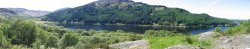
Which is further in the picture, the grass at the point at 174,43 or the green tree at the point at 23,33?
the green tree at the point at 23,33

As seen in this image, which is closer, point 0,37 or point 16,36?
point 0,37

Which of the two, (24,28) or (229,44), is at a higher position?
(229,44)

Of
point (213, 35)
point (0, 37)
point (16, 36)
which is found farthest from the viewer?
point (16, 36)

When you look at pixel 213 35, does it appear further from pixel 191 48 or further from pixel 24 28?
pixel 24 28

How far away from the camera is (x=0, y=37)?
286 feet

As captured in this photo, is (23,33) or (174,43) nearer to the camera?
(174,43)

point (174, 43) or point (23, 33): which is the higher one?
point (174, 43)

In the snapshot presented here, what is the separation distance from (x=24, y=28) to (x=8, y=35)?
22.8ft

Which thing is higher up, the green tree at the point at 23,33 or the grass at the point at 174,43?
the grass at the point at 174,43

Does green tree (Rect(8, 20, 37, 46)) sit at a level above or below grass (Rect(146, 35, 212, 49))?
below

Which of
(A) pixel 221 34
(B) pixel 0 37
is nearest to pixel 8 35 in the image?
(B) pixel 0 37

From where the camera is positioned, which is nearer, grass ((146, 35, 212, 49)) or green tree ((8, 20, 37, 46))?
grass ((146, 35, 212, 49))

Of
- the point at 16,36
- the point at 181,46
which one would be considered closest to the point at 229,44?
the point at 181,46

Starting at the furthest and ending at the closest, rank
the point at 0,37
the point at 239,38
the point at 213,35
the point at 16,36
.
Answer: the point at 16,36
the point at 0,37
the point at 213,35
the point at 239,38
